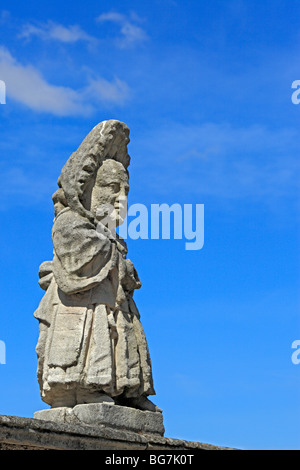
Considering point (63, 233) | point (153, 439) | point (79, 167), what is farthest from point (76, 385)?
point (79, 167)

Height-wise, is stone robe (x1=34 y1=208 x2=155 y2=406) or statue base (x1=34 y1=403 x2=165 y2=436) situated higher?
stone robe (x1=34 y1=208 x2=155 y2=406)

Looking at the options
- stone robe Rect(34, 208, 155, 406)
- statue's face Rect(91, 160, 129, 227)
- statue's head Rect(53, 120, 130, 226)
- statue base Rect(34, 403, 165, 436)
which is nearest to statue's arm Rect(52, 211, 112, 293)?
stone robe Rect(34, 208, 155, 406)

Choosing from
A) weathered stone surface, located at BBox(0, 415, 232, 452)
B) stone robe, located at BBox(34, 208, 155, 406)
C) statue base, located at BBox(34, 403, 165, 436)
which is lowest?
weathered stone surface, located at BBox(0, 415, 232, 452)

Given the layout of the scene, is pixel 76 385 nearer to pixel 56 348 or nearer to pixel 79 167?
pixel 56 348

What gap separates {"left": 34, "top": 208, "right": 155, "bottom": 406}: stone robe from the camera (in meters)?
10.2

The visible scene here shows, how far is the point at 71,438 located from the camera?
8.99 metres

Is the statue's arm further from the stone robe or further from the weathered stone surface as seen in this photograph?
the weathered stone surface

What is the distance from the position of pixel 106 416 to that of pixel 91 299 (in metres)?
1.58

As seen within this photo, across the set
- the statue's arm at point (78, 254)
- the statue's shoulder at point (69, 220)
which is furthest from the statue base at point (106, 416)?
the statue's shoulder at point (69, 220)

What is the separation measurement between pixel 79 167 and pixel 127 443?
3797 millimetres

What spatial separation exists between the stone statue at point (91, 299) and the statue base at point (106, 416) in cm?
20

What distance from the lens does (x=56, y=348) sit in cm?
1034

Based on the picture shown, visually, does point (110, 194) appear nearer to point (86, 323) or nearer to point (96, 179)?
point (96, 179)

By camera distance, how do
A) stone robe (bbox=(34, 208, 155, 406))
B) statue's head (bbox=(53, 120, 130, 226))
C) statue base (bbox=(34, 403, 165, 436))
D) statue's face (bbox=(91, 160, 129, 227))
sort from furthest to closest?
statue's face (bbox=(91, 160, 129, 227)), statue's head (bbox=(53, 120, 130, 226)), stone robe (bbox=(34, 208, 155, 406)), statue base (bbox=(34, 403, 165, 436))
